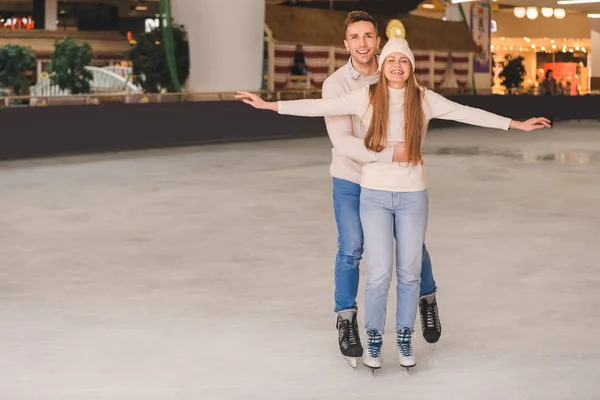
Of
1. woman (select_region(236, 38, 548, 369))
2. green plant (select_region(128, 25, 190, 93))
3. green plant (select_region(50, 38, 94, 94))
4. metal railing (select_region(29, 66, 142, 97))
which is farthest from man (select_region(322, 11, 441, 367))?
green plant (select_region(128, 25, 190, 93))

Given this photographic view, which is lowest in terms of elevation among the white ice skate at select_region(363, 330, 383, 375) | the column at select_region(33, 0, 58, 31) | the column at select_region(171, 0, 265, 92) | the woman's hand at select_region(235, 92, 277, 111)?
the white ice skate at select_region(363, 330, 383, 375)

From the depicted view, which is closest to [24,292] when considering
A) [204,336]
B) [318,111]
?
[204,336]

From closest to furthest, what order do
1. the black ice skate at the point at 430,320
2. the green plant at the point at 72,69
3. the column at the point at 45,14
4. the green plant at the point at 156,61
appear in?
1. the black ice skate at the point at 430,320
2. the green plant at the point at 72,69
3. the green plant at the point at 156,61
4. the column at the point at 45,14

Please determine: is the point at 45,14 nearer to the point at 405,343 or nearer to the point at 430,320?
the point at 430,320

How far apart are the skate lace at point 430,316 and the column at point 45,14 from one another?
33.9m

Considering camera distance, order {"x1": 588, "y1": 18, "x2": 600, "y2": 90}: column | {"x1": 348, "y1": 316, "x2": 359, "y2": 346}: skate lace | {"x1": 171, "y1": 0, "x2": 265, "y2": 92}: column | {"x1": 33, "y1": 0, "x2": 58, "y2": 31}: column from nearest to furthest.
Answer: {"x1": 348, "y1": 316, "x2": 359, "y2": 346}: skate lace, {"x1": 171, "y1": 0, "x2": 265, "y2": 92}: column, {"x1": 33, "y1": 0, "x2": 58, "y2": 31}: column, {"x1": 588, "y1": 18, "x2": 600, "y2": 90}: column

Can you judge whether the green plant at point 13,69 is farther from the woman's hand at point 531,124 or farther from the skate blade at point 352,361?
the woman's hand at point 531,124

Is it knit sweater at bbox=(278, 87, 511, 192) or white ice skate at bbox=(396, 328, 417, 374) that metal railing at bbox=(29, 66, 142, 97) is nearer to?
knit sweater at bbox=(278, 87, 511, 192)

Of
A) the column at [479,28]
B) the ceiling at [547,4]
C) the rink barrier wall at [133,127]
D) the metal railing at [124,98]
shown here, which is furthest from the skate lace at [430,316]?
the ceiling at [547,4]

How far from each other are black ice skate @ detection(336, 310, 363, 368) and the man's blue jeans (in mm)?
40

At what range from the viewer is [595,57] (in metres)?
45.5

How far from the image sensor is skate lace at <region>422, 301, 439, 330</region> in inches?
191

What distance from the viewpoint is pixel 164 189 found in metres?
12.3

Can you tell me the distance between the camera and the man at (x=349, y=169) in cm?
454
